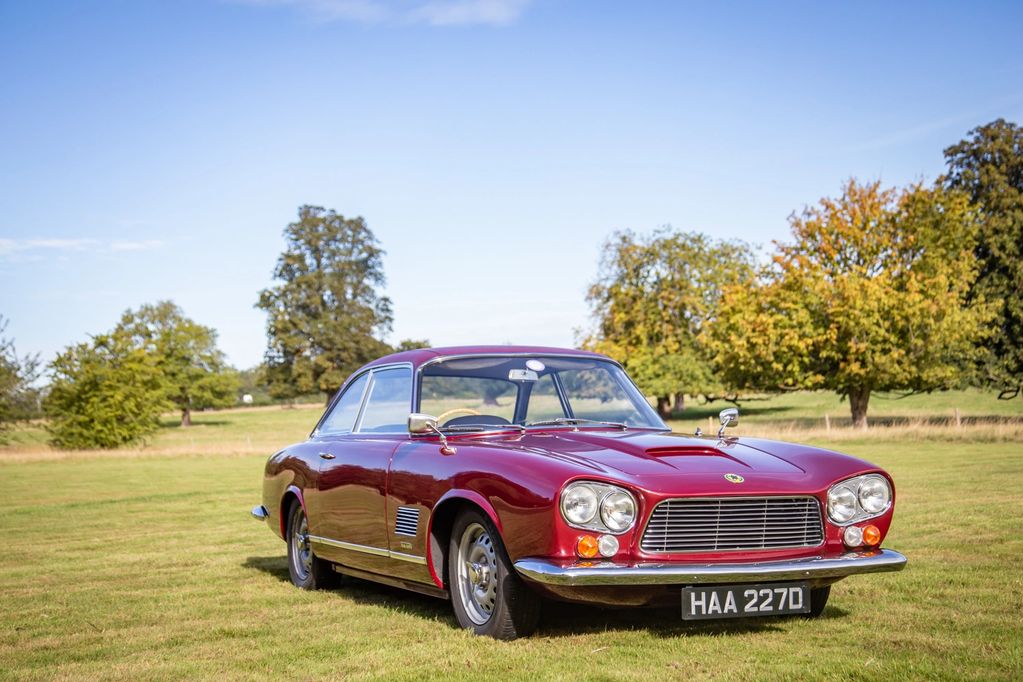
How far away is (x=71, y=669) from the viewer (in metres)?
5.96

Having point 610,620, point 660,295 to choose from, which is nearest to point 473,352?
point 610,620

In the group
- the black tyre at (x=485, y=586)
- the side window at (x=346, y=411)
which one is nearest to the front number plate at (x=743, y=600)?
the black tyre at (x=485, y=586)

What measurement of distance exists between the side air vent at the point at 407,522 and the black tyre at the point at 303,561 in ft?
5.75

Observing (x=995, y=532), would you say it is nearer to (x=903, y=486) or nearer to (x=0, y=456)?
(x=903, y=486)

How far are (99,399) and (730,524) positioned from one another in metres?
46.6

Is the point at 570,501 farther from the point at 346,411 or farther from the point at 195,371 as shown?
the point at 195,371

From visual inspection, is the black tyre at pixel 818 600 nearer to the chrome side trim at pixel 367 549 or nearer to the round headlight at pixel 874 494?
the round headlight at pixel 874 494

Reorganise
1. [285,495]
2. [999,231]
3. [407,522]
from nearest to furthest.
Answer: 1. [407,522]
2. [285,495]
3. [999,231]

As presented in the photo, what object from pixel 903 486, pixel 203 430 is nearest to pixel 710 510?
pixel 903 486

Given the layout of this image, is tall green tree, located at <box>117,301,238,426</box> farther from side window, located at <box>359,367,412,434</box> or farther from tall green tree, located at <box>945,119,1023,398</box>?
side window, located at <box>359,367,412,434</box>

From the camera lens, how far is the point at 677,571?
565 cm

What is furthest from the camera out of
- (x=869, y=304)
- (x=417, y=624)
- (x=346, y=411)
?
(x=869, y=304)

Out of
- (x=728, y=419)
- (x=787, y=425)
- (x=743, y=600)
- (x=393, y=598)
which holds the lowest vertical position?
(x=787, y=425)

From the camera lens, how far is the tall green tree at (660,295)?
63.0 m
